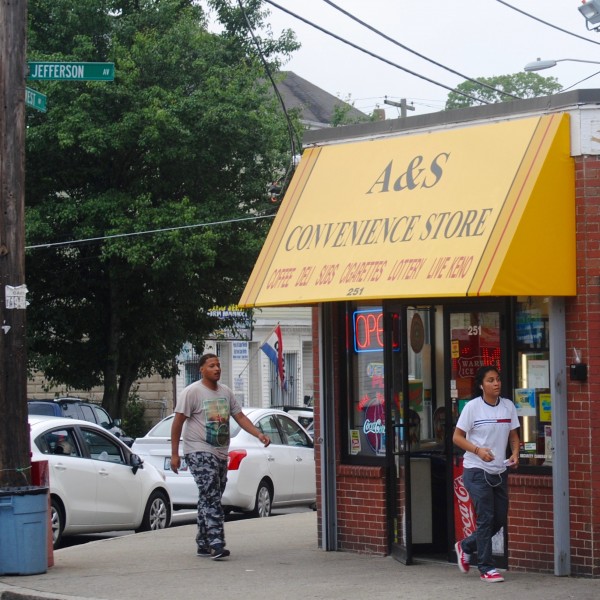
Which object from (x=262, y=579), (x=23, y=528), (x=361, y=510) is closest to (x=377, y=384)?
(x=361, y=510)

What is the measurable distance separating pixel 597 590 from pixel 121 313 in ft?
68.5

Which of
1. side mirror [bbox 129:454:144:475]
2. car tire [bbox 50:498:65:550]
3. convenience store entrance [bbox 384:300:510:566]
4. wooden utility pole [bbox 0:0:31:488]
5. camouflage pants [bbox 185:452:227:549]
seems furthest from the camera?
side mirror [bbox 129:454:144:475]

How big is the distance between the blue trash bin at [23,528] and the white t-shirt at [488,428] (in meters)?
3.60

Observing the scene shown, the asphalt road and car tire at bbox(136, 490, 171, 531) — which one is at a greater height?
car tire at bbox(136, 490, 171, 531)

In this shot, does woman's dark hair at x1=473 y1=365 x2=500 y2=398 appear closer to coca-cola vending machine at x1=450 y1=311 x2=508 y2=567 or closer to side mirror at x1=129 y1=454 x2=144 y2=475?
coca-cola vending machine at x1=450 y1=311 x2=508 y2=567

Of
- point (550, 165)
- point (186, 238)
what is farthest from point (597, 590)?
point (186, 238)

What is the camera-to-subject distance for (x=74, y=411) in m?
22.6

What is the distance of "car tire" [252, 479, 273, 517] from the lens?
17.4m

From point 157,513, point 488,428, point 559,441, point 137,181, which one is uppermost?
point 137,181

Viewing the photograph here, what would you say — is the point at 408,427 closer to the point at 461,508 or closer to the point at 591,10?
the point at 461,508

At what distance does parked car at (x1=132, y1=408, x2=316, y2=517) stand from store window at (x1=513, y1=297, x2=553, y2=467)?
6596mm

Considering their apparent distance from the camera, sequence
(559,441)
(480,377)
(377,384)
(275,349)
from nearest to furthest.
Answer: (480,377)
(559,441)
(377,384)
(275,349)

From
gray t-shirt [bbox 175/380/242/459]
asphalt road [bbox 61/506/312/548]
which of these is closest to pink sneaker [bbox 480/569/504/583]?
gray t-shirt [bbox 175/380/242/459]

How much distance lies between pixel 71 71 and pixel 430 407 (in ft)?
14.3
